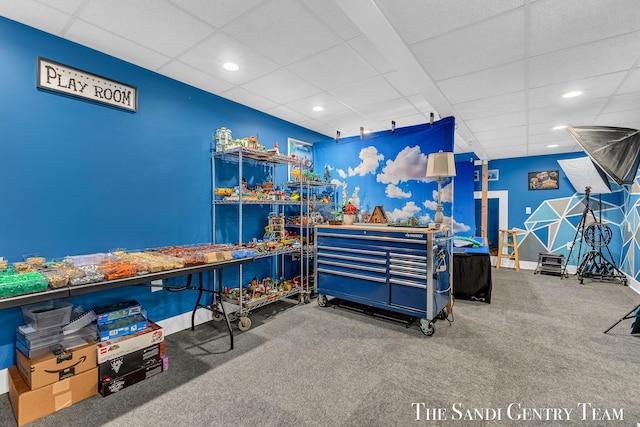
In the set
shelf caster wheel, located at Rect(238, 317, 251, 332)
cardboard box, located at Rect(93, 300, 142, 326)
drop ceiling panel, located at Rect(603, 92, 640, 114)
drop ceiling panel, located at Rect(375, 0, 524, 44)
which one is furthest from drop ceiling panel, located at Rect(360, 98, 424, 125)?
cardboard box, located at Rect(93, 300, 142, 326)

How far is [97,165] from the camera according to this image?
2.41m

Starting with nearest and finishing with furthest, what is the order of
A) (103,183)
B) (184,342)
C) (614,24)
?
(614,24) < (103,183) < (184,342)

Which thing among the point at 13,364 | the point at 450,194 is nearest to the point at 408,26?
the point at 450,194

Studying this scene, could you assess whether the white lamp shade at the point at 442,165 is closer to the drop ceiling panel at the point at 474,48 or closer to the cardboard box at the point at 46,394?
the drop ceiling panel at the point at 474,48

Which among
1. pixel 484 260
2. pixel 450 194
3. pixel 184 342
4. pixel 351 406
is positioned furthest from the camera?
pixel 484 260

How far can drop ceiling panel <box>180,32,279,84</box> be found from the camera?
230 cm

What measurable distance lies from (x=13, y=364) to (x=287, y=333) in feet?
6.74

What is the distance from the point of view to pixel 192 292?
10.1ft

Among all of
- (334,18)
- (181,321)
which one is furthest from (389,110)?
(181,321)

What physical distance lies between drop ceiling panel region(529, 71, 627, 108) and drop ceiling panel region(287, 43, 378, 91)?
1.92m

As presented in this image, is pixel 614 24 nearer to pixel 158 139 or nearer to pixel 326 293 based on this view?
pixel 326 293

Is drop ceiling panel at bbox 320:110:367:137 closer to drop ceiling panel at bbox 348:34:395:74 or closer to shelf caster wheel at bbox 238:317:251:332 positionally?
drop ceiling panel at bbox 348:34:395:74

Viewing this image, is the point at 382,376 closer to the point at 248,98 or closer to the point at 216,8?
the point at 216,8

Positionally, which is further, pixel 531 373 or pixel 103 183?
pixel 103 183
